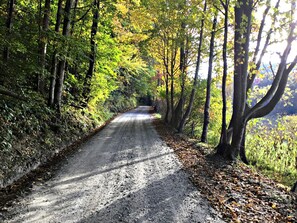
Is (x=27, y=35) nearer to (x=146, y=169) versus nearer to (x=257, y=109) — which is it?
(x=146, y=169)

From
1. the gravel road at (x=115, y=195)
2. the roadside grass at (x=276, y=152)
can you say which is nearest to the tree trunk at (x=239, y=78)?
the roadside grass at (x=276, y=152)

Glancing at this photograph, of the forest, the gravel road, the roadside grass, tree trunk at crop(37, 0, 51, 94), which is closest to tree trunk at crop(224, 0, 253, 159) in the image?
the forest

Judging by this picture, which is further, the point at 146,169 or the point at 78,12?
the point at 78,12

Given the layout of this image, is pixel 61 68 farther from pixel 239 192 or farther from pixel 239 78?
pixel 239 192

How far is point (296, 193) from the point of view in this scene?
6.19 metres

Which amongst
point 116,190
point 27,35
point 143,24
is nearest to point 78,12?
point 27,35

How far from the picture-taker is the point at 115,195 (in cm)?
532

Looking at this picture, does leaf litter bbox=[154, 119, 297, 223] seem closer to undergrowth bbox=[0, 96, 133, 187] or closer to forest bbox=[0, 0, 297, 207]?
forest bbox=[0, 0, 297, 207]

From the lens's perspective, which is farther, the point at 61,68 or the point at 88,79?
the point at 88,79

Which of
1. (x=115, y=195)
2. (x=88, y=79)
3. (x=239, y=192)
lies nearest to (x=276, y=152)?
(x=239, y=192)

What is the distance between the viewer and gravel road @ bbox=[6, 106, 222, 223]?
4395mm

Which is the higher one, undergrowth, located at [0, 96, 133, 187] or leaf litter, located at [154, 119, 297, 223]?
undergrowth, located at [0, 96, 133, 187]

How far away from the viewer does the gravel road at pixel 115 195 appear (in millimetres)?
4395

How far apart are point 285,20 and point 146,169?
19.4 ft
